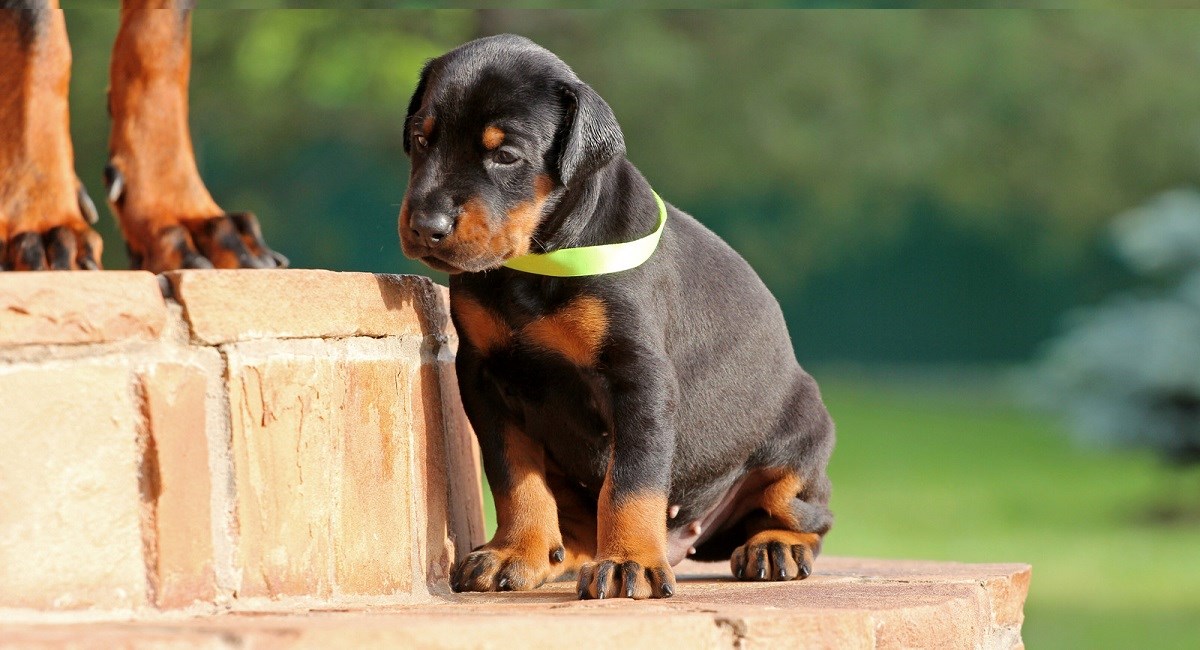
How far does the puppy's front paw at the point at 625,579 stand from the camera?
2.86 meters

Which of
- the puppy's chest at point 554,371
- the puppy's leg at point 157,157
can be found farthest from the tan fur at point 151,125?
the puppy's chest at point 554,371

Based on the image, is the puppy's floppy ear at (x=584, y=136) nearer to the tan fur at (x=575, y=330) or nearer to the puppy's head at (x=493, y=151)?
the puppy's head at (x=493, y=151)

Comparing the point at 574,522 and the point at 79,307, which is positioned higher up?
the point at 79,307

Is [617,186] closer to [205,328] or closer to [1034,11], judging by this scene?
[205,328]

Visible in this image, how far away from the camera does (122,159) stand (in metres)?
3.66

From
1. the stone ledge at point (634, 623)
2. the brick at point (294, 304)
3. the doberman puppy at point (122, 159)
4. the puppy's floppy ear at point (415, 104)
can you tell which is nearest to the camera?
the stone ledge at point (634, 623)

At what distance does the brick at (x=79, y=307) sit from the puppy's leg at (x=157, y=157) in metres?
0.80

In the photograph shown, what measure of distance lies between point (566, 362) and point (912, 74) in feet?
45.6

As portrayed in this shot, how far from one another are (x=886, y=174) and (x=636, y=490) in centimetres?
1337

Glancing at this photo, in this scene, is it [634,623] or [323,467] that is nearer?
[634,623]

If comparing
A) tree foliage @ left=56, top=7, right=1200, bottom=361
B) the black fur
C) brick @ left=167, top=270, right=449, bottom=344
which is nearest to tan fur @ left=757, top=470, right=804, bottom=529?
brick @ left=167, top=270, right=449, bottom=344

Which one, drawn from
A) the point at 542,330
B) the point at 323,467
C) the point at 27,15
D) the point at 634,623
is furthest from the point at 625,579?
the point at 27,15

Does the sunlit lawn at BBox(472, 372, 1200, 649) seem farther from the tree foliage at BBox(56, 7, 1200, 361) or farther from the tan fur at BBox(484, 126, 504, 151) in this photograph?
the tan fur at BBox(484, 126, 504, 151)

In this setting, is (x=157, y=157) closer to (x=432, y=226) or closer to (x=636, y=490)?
(x=432, y=226)
